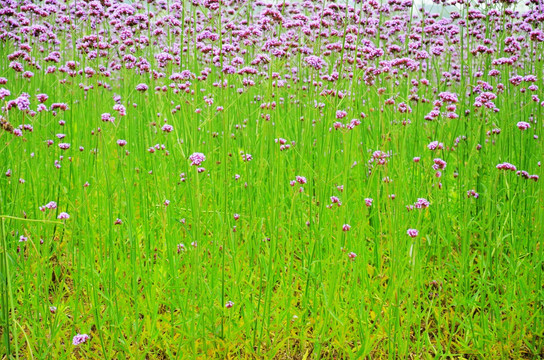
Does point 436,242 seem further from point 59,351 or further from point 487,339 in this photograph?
point 59,351

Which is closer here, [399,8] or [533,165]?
[533,165]

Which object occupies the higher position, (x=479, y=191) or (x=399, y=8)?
(x=399, y=8)

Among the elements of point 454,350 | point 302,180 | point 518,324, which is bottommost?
point 454,350

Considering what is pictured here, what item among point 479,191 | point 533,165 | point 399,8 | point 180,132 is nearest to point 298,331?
point 479,191

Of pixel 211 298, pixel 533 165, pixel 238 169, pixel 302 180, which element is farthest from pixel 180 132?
pixel 533 165

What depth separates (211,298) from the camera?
2.35 meters

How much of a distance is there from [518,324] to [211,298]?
159cm

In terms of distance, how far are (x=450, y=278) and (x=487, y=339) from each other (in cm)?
57

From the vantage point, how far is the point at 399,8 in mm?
4961

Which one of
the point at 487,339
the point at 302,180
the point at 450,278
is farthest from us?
the point at 450,278

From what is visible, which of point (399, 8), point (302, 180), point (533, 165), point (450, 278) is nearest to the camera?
point (302, 180)

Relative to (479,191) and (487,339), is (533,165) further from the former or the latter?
(487,339)

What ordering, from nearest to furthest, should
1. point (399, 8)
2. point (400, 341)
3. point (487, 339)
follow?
point (400, 341) → point (487, 339) → point (399, 8)

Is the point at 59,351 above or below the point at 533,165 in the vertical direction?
below
